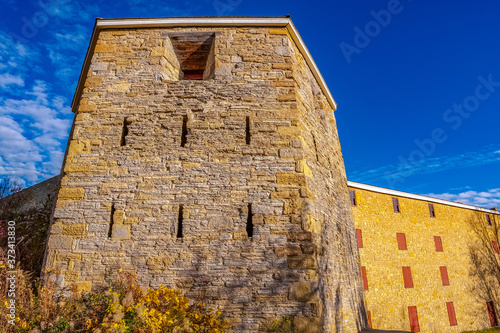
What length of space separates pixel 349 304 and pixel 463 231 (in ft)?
50.3

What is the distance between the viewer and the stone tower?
4.17 meters

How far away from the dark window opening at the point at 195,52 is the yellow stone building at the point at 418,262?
939 centimetres

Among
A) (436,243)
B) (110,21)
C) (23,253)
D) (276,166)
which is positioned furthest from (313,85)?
(436,243)

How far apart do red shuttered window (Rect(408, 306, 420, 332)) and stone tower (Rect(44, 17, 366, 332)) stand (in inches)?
339

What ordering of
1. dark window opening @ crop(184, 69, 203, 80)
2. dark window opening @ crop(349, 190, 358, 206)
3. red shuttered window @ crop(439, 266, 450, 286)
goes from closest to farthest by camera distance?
1. dark window opening @ crop(184, 69, 203, 80)
2. dark window opening @ crop(349, 190, 358, 206)
3. red shuttered window @ crop(439, 266, 450, 286)

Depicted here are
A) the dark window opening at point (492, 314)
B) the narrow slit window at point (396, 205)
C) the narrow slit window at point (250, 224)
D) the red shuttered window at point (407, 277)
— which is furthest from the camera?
the dark window opening at point (492, 314)

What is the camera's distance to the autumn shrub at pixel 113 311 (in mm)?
3574

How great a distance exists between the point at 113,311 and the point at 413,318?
13.4 metres

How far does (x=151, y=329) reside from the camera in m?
3.54

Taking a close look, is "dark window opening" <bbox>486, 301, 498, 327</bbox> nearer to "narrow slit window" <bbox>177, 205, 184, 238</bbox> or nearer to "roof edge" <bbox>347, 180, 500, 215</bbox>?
"roof edge" <bbox>347, 180, 500, 215</bbox>

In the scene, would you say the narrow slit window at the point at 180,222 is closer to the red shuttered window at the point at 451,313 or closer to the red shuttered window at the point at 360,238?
the red shuttered window at the point at 360,238

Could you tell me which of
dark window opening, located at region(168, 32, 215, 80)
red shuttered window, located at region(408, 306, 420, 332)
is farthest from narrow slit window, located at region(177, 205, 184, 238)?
red shuttered window, located at region(408, 306, 420, 332)

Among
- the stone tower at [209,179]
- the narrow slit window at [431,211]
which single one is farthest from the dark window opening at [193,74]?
the narrow slit window at [431,211]

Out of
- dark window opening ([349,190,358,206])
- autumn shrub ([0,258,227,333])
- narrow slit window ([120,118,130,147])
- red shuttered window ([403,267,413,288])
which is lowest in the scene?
autumn shrub ([0,258,227,333])
